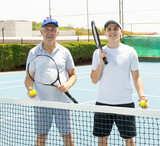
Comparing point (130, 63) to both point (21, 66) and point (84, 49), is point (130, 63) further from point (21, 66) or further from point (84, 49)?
point (84, 49)

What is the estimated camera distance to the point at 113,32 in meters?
3.49

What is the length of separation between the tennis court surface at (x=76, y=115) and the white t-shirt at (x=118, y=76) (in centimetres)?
21

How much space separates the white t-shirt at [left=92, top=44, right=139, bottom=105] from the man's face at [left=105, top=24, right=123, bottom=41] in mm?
130

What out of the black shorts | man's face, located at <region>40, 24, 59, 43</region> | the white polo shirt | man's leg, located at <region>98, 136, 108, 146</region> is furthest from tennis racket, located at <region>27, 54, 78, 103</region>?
man's leg, located at <region>98, 136, 108, 146</region>

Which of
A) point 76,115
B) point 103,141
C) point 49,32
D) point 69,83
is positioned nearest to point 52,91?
point 69,83

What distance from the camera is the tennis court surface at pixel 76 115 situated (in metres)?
3.52

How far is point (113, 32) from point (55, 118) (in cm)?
105

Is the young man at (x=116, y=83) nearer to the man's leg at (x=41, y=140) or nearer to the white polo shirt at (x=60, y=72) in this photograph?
the white polo shirt at (x=60, y=72)

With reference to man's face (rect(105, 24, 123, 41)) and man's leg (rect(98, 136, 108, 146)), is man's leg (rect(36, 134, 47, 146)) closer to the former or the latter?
man's leg (rect(98, 136, 108, 146))

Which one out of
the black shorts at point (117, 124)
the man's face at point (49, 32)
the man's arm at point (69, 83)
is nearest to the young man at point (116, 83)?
the black shorts at point (117, 124)

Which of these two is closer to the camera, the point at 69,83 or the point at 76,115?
the point at 69,83

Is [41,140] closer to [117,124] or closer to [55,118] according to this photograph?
[55,118]

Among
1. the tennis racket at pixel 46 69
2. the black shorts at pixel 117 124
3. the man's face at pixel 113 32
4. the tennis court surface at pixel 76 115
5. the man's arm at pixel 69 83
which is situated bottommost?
the tennis court surface at pixel 76 115

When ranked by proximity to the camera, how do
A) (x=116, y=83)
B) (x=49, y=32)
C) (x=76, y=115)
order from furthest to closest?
(x=76, y=115), (x=49, y=32), (x=116, y=83)
